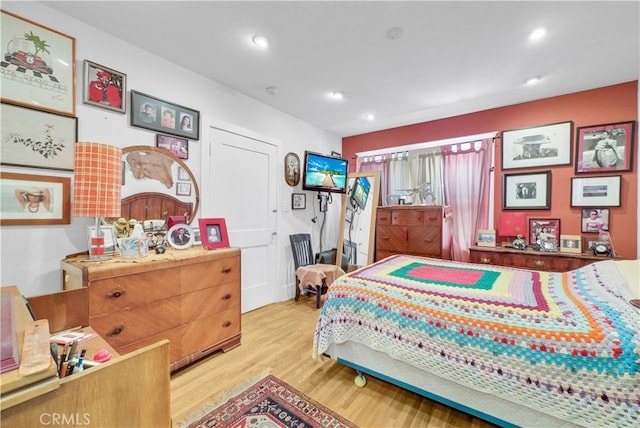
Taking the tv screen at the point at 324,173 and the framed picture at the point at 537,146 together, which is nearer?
the framed picture at the point at 537,146

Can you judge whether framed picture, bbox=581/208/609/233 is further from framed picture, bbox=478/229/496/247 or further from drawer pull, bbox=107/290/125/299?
drawer pull, bbox=107/290/125/299

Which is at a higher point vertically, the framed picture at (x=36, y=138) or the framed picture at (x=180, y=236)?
the framed picture at (x=36, y=138)

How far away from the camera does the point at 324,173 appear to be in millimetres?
3840

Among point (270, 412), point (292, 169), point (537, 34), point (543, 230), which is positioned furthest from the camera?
point (292, 169)

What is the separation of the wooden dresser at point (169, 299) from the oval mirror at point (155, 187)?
0.43 metres

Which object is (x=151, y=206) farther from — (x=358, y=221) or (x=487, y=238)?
(x=487, y=238)

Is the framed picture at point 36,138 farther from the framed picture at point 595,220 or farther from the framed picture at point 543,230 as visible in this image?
the framed picture at point 595,220

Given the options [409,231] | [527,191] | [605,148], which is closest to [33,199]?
[409,231]

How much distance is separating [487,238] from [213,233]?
3222mm

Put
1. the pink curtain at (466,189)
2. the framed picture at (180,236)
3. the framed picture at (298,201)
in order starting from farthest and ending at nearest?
the framed picture at (298,201) → the pink curtain at (466,189) → the framed picture at (180,236)

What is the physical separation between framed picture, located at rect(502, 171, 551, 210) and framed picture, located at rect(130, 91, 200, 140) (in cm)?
377

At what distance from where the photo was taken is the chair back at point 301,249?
12.1 ft

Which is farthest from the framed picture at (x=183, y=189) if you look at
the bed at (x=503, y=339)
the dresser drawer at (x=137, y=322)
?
the bed at (x=503, y=339)

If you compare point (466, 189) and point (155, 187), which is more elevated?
point (466, 189)
